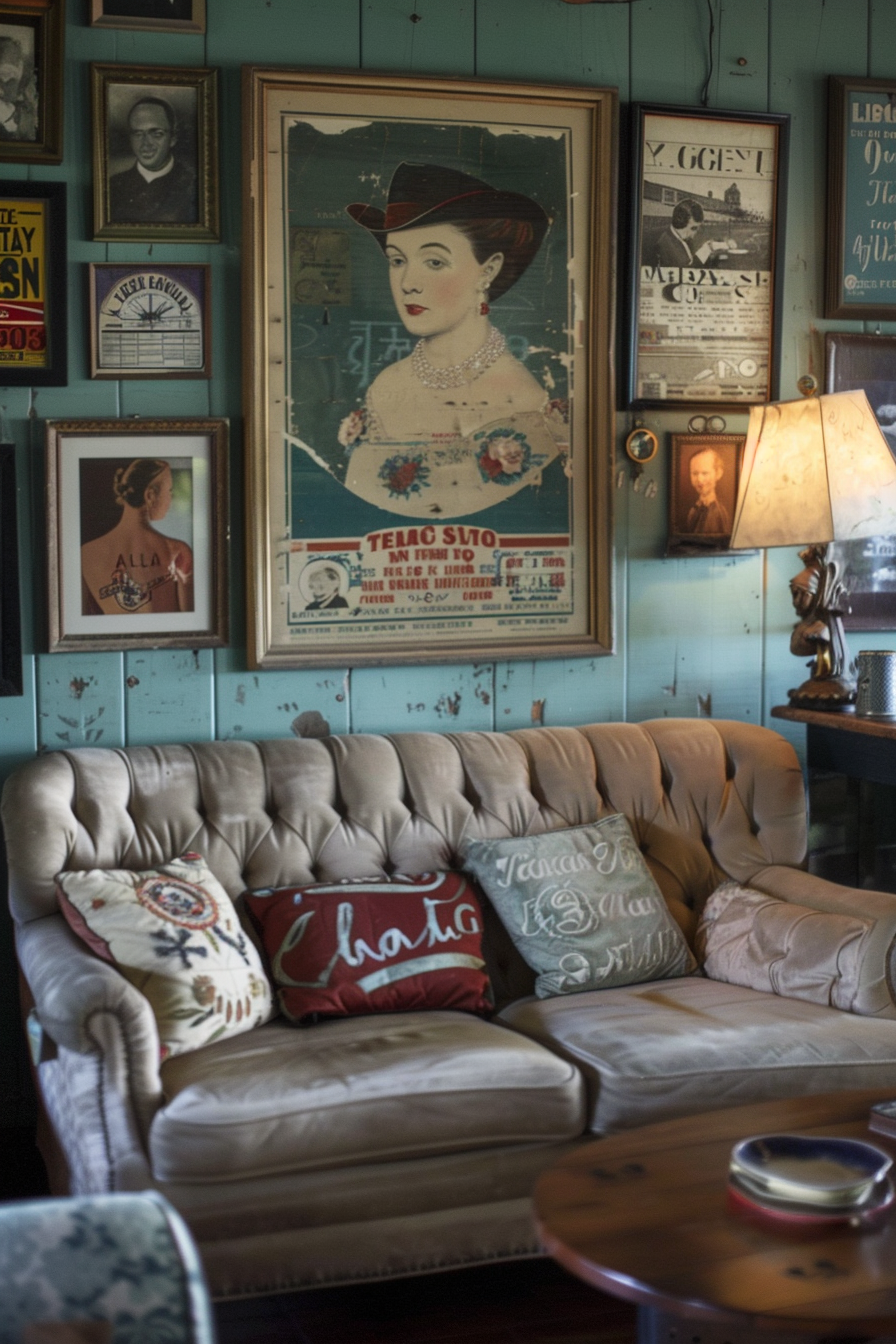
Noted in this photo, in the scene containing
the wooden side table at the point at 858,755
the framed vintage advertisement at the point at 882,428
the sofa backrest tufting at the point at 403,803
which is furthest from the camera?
the framed vintage advertisement at the point at 882,428

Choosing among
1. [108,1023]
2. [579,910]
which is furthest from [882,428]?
[108,1023]

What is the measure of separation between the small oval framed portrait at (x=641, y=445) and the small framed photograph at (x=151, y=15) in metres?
1.28

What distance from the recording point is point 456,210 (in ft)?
9.66

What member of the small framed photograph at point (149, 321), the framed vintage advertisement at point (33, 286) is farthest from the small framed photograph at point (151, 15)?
the small framed photograph at point (149, 321)

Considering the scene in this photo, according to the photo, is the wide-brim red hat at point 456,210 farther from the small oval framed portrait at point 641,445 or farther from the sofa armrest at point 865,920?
the sofa armrest at point 865,920

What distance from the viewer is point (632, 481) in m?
3.11

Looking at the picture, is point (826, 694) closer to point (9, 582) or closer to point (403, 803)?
point (403, 803)

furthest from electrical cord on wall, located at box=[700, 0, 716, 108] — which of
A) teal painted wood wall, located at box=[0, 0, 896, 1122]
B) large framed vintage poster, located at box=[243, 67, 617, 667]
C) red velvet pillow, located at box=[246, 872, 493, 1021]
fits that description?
red velvet pillow, located at box=[246, 872, 493, 1021]

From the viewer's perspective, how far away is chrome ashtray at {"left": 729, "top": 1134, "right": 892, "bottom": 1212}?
149cm

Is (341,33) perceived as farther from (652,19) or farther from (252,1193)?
(252,1193)

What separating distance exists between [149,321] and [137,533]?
1.46 ft

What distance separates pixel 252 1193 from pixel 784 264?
2394 mm

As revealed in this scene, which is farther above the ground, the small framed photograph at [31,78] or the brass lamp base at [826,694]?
the small framed photograph at [31,78]

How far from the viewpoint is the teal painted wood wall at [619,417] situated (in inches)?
109
